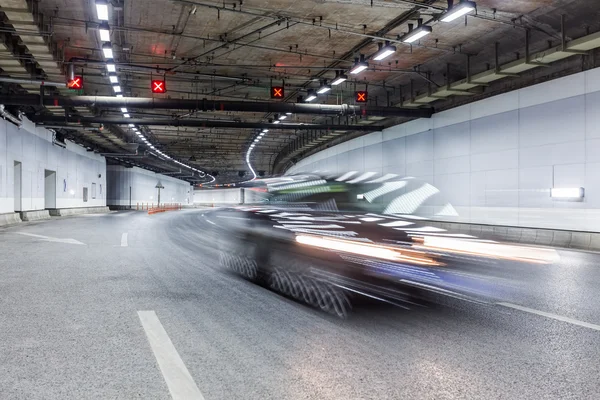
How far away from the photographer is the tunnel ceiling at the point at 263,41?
14.5m

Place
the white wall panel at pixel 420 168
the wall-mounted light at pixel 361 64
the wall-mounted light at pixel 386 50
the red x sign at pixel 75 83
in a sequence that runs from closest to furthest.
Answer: the wall-mounted light at pixel 386 50 → the wall-mounted light at pixel 361 64 → the red x sign at pixel 75 83 → the white wall panel at pixel 420 168

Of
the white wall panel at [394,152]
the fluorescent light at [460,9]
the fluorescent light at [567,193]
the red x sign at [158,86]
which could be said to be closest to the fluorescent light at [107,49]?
the red x sign at [158,86]

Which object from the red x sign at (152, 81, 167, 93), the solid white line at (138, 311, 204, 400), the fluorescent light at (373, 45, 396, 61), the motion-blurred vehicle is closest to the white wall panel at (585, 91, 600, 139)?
the motion-blurred vehicle

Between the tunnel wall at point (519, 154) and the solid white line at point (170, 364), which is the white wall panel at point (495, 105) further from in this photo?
the solid white line at point (170, 364)

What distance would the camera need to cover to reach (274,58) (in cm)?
2005

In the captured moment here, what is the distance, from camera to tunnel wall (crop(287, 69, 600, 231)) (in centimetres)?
1612

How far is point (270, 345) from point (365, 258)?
7943mm

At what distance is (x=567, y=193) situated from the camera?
16.7 m

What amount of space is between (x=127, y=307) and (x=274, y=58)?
15767 mm

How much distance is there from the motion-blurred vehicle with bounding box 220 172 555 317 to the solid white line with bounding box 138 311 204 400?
2.25 meters

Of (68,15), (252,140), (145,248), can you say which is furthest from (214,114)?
(145,248)

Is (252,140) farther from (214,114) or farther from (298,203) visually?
(298,203)

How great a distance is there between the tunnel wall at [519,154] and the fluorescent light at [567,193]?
190 millimetres

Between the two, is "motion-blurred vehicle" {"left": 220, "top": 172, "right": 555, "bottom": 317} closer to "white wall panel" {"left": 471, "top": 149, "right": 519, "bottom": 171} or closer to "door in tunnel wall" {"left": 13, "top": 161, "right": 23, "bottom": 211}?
"white wall panel" {"left": 471, "top": 149, "right": 519, "bottom": 171}
